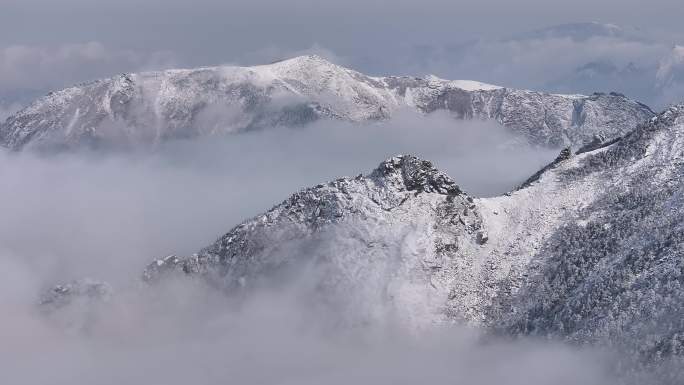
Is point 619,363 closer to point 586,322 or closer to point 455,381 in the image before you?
point 586,322

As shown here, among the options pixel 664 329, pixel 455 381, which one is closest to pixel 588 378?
pixel 664 329

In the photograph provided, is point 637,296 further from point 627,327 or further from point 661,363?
point 661,363

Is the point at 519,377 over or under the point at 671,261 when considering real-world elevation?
under

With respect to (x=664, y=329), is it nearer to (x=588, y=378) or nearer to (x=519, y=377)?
(x=588, y=378)

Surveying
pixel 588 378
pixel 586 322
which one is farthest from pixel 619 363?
pixel 586 322

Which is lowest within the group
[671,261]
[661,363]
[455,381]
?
[455,381]

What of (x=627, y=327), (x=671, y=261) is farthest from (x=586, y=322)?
(x=671, y=261)

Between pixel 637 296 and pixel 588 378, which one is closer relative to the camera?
pixel 588 378

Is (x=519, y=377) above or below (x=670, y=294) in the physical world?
below

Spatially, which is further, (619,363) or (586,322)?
(586,322)
